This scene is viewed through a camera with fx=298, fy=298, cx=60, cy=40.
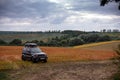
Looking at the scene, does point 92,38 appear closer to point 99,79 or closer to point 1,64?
point 1,64

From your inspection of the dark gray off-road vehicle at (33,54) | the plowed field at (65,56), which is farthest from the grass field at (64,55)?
the dark gray off-road vehicle at (33,54)

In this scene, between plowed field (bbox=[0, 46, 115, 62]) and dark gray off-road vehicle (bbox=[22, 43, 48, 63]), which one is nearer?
dark gray off-road vehicle (bbox=[22, 43, 48, 63])

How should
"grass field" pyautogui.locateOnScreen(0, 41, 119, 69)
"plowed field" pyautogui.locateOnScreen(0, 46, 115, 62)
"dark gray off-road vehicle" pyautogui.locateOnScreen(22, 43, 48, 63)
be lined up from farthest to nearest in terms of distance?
"plowed field" pyautogui.locateOnScreen(0, 46, 115, 62), "grass field" pyautogui.locateOnScreen(0, 41, 119, 69), "dark gray off-road vehicle" pyautogui.locateOnScreen(22, 43, 48, 63)

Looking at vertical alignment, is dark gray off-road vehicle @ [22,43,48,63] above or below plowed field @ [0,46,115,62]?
above

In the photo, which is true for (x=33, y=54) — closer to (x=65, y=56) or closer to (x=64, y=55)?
(x=65, y=56)

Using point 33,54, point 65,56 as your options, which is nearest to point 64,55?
point 65,56

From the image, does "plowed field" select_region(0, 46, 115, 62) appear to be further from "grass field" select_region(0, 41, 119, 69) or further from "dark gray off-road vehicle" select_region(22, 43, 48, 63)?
"dark gray off-road vehicle" select_region(22, 43, 48, 63)

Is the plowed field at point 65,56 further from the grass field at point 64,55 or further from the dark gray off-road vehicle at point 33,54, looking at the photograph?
the dark gray off-road vehicle at point 33,54

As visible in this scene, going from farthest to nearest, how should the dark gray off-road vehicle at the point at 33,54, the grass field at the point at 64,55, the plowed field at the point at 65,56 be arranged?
1. the plowed field at the point at 65,56
2. the grass field at the point at 64,55
3. the dark gray off-road vehicle at the point at 33,54

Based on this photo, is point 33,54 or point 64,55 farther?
point 64,55

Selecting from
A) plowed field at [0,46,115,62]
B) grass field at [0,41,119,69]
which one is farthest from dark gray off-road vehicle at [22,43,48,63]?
plowed field at [0,46,115,62]

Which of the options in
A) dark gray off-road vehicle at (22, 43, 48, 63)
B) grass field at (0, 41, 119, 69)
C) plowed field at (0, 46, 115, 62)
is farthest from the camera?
plowed field at (0, 46, 115, 62)

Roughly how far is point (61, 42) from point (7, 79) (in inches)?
3054

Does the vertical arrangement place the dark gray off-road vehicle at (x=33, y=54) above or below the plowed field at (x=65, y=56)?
above
